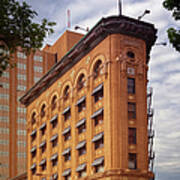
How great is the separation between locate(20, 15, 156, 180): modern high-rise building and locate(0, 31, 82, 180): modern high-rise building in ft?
194

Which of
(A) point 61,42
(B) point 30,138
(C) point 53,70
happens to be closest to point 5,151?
(A) point 61,42

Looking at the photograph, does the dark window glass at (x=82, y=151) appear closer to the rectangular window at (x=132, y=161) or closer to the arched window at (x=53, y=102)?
the rectangular window at (x=132, y=161)

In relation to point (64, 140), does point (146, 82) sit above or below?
above

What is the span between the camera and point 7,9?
20719mm

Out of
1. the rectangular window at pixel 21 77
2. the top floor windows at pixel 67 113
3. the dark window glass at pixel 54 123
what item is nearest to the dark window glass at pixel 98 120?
the top floor windows at pixel 67 113

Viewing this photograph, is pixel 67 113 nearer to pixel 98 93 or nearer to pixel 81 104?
A: pixel 81 104

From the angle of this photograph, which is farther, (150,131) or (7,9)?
(150,131)

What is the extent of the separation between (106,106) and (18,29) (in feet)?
110

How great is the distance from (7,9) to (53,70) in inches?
2011

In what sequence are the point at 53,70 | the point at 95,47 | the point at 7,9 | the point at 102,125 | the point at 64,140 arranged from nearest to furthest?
the point at 7,9, the point at 102,125, the point at 95,47, the point at 64,140, the point at 53,70

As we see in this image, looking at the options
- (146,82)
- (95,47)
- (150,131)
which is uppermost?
(95,47)

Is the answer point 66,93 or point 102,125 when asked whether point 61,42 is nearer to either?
point 66,93

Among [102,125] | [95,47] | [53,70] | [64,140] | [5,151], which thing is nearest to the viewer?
[102,125]

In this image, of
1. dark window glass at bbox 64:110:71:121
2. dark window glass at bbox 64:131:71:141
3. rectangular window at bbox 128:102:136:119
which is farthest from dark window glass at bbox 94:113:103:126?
dark window glass at bbox 64:110:71:121
